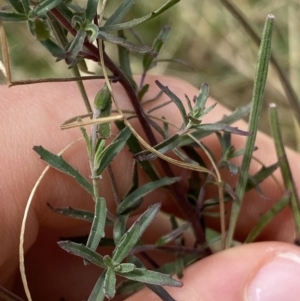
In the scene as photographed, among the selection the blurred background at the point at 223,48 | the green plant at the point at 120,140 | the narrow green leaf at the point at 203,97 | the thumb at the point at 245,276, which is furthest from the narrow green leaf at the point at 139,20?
the blurred background at the point at 223,48

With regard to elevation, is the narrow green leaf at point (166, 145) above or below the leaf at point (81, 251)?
A: above

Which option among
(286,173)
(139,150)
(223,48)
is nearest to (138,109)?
(139,150)

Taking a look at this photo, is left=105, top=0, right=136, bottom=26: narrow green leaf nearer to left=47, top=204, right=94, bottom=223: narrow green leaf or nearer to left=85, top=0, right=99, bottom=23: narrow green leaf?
left=85, top=0, right=99, bottom=23: narrow green leaf

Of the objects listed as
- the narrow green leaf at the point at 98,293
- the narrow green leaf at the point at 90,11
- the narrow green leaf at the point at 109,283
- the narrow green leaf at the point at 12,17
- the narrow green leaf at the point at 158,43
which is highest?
the narrow green leaf at the point at 90,11

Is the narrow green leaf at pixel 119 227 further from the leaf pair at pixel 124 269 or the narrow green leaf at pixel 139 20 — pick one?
the narrow green leaf at pixel 139 20

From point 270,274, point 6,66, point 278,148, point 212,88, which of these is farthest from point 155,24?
point 6,66

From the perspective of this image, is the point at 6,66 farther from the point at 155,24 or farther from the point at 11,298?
the point at 155,24

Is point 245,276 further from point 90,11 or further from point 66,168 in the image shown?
point 90,11
